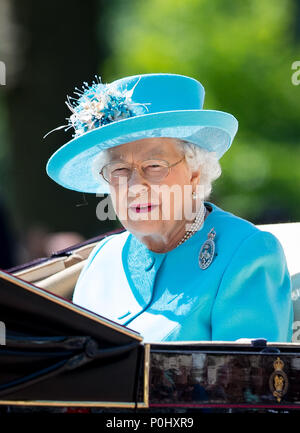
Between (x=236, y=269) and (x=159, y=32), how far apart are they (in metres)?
4.90

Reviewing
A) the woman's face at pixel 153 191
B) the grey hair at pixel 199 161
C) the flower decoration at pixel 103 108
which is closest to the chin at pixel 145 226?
the woman's face at pixel 153 191

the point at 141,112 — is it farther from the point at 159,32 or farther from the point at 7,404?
the point at 159,32

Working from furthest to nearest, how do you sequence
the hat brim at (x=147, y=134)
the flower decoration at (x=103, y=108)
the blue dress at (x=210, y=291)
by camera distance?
the flower decoration at (x=103, y=108) → the hat brim at (x=147, y=134) → the blue dress at (x=210, y=291)

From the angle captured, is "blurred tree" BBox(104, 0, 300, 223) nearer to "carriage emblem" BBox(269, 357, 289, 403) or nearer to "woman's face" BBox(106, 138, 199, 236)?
"woman's face" BBox(106, 138, 199, 236)

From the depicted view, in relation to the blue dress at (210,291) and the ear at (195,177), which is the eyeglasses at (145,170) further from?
the blue dress at (210,291)

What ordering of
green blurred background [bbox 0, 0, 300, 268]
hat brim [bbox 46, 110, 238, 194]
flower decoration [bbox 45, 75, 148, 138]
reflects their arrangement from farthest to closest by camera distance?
green blurred background [bbox 0, 0, 300, 268]
flower decoration [bbox 45, 75, 148, 138]
hat brim [bbox 46, 110, 238, 194]

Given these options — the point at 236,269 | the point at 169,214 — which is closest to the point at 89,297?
the point at 169,214

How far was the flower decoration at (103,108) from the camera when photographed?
2.52 meters

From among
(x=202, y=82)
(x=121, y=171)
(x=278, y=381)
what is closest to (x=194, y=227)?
(x=121, y=171)

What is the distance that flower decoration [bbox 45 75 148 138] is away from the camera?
2518mm

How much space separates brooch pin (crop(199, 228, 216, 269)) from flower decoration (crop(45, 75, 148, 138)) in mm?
473

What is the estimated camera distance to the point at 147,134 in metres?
2.47

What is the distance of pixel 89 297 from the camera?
Result: 2771mm

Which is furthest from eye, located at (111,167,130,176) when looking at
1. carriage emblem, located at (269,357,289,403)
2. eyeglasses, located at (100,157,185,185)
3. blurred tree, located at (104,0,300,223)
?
blurred tree, located at (104,0,300,223)
